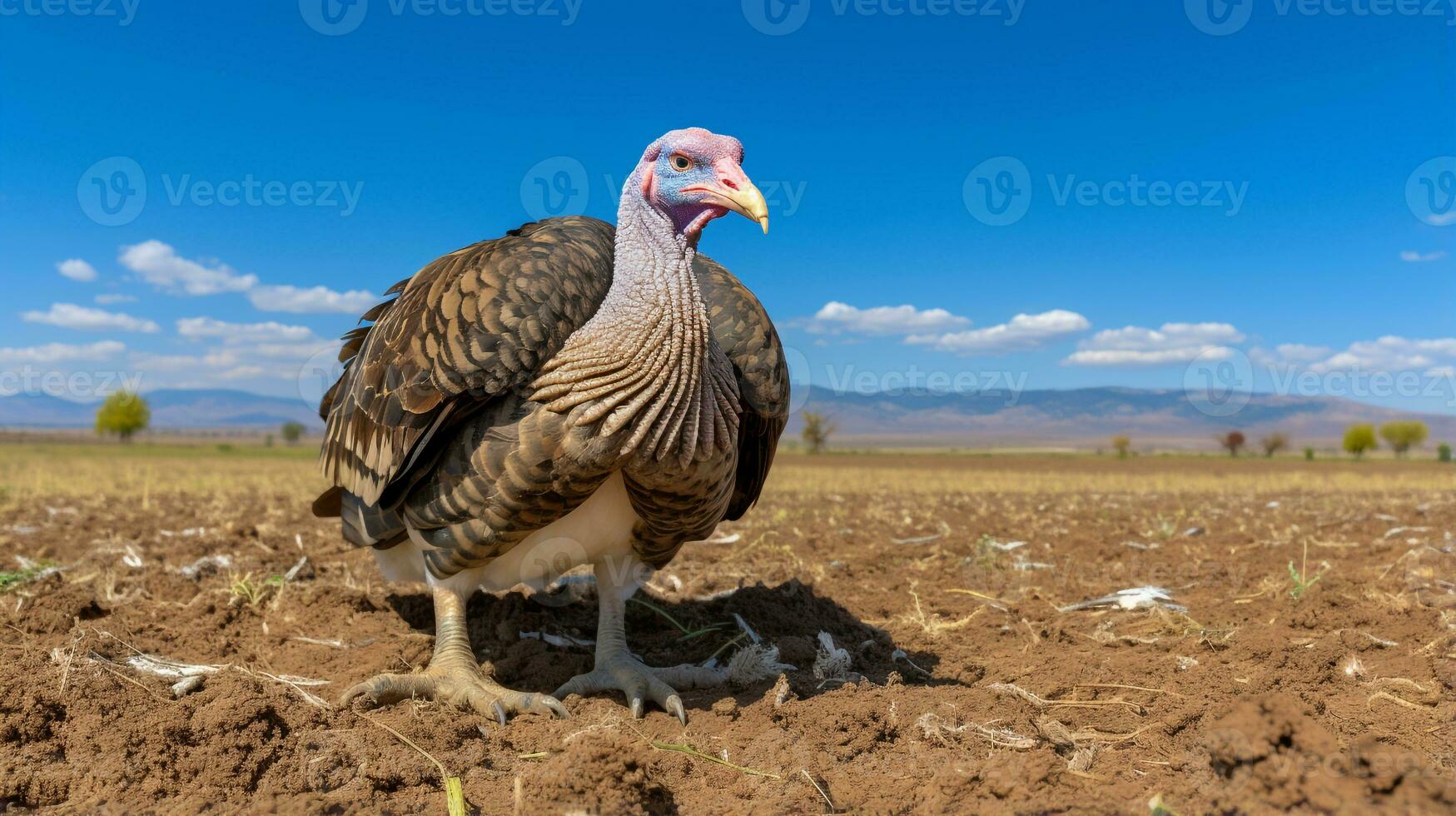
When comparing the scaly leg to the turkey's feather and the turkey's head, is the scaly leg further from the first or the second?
the turkey's head

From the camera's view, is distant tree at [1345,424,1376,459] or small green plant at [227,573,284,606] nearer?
small green plant at [227,573,284,606]

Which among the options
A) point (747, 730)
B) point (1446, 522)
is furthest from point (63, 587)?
point (1446, 522)

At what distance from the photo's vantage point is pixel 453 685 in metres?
4.02

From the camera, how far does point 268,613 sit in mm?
5281

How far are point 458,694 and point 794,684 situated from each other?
1.57 metres

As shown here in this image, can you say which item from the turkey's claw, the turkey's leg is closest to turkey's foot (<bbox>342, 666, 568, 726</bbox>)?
the turkey's leg

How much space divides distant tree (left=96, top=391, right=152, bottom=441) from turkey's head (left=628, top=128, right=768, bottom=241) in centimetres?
11798

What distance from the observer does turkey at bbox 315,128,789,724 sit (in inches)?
139

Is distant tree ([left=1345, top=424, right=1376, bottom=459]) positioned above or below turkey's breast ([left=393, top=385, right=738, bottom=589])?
below

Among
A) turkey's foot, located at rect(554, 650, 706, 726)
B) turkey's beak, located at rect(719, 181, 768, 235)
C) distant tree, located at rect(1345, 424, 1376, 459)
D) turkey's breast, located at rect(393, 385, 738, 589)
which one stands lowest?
distant tree, located at rect(1345, 424, 1376, 459)

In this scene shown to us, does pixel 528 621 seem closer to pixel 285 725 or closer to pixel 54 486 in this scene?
pixel 285 725

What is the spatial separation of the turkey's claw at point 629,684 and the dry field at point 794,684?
116 mm

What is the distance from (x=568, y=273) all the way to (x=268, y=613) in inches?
126

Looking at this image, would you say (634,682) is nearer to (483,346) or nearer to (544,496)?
(544,496)
